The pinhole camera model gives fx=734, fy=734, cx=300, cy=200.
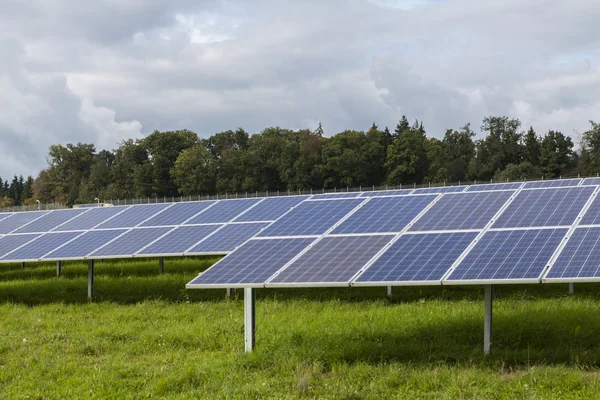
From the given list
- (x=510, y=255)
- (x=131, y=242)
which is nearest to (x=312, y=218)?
(x=510, y=255)

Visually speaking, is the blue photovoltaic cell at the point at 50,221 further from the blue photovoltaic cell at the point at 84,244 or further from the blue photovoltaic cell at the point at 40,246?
the blue photovoltaic cell at the point at 84,244

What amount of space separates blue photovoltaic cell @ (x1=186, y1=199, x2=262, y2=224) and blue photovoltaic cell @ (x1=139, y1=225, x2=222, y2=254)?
0.98 m

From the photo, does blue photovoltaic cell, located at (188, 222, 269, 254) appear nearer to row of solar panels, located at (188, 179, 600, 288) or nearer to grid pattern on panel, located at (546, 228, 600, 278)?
row of solar panels, located at (188, 179, 600, 288)

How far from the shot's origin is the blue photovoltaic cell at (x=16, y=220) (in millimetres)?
31977

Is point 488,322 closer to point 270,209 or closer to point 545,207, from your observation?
point 545,207

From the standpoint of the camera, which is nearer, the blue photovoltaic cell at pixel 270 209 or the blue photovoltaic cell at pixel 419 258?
the blue photovoltaic cell at pixel 419 258

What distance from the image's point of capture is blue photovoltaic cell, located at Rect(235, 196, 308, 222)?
27500 mm

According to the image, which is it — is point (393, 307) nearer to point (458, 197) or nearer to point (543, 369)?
point (458, 197)

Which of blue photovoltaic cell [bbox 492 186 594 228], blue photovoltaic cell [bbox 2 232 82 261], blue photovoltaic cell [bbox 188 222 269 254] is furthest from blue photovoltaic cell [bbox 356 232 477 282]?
blue photovoltaic cell [bbox 2 232 82 261]

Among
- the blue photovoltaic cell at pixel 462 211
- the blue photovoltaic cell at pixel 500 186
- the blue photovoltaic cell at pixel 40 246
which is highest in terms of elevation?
the blue photovoltaic cell at pixel 500 186

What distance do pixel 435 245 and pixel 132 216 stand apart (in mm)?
17863

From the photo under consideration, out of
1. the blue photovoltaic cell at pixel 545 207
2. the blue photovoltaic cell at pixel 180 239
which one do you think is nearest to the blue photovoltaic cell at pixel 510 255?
the blue photovoltaic cell at pixel 545 207

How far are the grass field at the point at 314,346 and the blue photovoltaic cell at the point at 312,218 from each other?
229cm

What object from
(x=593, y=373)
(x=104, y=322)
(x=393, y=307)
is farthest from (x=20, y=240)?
(x=593, y=373)
